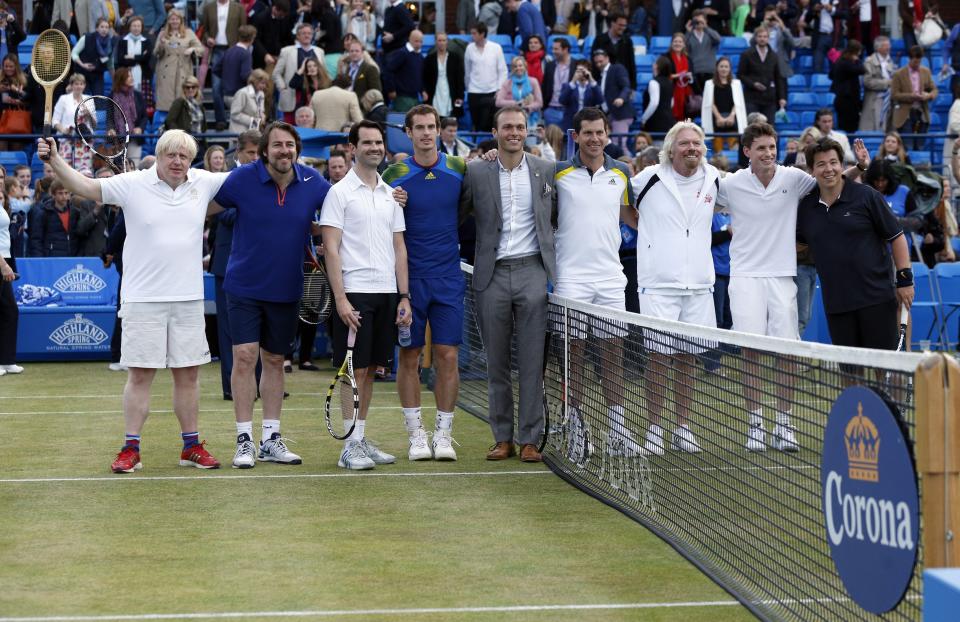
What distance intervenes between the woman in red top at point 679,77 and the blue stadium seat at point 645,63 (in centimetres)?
299

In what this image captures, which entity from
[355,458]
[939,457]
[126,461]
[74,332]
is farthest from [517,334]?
[74,332]

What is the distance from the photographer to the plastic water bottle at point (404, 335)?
903 cm

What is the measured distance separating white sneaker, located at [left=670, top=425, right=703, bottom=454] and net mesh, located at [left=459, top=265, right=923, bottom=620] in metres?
0.02

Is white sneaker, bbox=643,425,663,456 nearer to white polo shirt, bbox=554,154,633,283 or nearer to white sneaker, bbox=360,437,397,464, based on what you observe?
white polo shirt, bbox=554,154,633,283

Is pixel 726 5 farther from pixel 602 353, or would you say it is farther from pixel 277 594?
pixel 277 594

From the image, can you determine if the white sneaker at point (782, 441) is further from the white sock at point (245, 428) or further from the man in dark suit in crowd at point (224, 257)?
the man in dark suit in crowd at point (224, 257)

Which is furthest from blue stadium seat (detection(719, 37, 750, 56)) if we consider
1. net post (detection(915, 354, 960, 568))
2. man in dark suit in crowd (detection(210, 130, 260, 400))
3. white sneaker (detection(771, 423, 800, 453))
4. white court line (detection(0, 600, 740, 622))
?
net post (detection(915, 354, 960, 568))

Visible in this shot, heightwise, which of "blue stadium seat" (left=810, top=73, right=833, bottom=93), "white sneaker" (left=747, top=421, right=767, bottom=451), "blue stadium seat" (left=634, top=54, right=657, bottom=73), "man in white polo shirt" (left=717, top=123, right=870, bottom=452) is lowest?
"white sneaker" (left=747, top=421, right=767, bottom=451)

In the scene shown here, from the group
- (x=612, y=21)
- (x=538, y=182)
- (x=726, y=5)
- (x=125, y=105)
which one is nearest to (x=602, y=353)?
(x=538, y=182)

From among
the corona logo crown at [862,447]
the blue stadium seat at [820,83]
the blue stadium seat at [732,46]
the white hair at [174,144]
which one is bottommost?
the corona logo crown at [862,447]

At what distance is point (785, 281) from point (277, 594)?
464cm

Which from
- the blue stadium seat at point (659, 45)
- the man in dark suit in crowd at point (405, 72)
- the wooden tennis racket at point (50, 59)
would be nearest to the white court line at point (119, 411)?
the wooden tennis racket at point (50, 59)

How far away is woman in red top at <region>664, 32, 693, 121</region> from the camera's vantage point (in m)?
21.8

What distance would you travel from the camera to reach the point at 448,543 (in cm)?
705
